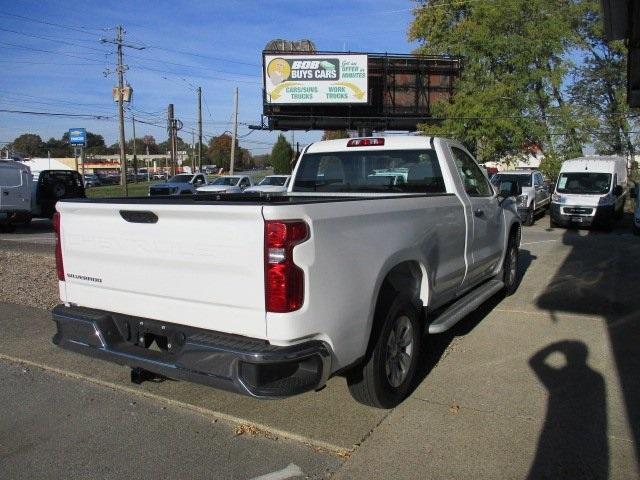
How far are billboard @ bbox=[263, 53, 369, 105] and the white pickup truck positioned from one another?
3166 cm

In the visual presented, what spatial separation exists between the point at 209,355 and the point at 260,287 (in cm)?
49

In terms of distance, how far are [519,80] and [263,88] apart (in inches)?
634

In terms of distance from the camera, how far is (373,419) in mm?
4016

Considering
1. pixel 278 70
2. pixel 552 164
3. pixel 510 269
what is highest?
pixel 278 70

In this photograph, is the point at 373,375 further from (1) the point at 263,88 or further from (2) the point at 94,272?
(1) the point at 263,88

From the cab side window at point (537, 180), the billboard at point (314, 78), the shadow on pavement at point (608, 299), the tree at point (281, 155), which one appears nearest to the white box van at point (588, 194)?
the cab side window at point (537, 180)

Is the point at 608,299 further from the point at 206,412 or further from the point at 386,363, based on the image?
the point at 206,412

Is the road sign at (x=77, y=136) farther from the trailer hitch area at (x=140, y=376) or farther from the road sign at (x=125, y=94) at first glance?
the trailer hitch area at (x=140, y=376)

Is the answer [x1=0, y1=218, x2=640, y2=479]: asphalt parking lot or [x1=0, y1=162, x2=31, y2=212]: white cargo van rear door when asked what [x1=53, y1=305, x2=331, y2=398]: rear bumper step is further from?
[x1=0, y1=162, x2=31, y2=212]: white cargo van rear door

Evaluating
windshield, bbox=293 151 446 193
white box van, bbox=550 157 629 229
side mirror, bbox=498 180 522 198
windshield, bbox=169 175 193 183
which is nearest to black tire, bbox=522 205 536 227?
white box van, bbox=550 157 629 229

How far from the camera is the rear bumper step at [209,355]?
3.08m

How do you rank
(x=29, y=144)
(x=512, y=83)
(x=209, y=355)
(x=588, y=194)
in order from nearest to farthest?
(x=209, y=355) → (x=588, y=194) → (x=512, y=83) → (x=29, y=144)

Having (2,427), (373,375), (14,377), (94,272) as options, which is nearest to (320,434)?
(373,375)

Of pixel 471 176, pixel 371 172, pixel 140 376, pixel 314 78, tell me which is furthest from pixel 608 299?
pixel 314 78
